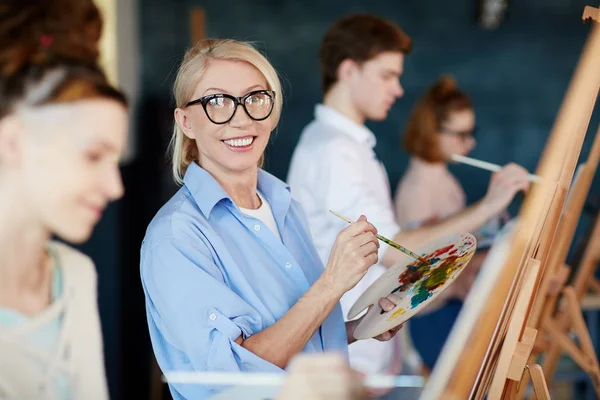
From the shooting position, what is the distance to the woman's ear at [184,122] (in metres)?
1.55

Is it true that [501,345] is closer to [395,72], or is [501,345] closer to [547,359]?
[395,72]

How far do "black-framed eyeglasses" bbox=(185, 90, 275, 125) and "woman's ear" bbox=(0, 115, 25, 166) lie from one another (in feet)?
1.47

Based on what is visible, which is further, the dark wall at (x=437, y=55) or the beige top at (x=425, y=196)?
the dark wall at (x=437, y=55)

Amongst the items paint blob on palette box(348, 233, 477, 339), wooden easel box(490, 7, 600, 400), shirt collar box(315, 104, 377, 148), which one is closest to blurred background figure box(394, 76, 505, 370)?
wooden easel box(490, 7, 600, 400)

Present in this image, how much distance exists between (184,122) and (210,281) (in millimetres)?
331

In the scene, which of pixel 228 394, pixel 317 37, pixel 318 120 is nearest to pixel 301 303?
pixel 228 394

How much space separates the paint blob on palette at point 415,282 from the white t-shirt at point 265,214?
0.94ft

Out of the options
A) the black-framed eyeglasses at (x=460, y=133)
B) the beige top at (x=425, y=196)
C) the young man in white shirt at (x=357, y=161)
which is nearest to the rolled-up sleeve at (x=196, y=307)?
the young man in white shirt at (x=357, y=161)

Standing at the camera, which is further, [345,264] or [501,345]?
[501,345]

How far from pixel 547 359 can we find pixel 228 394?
6.30 ft

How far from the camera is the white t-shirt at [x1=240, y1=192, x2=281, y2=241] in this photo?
64.1 inches

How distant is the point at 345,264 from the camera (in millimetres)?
1512

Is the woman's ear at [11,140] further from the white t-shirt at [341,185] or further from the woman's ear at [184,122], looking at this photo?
Answer: the white t-shirt at [341,185]

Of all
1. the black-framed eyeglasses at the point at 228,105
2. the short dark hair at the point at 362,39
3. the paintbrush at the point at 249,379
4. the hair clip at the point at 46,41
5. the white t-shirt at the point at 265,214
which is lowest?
the paintbrush at the point at 249,379
